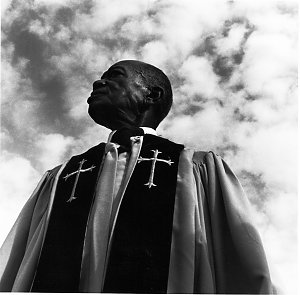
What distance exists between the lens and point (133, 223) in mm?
3215

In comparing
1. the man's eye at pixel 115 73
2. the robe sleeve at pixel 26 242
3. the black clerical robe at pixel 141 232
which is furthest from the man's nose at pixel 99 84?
the robe sleeve at pixel 26 242

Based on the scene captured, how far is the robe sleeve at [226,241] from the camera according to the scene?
9.62 ft

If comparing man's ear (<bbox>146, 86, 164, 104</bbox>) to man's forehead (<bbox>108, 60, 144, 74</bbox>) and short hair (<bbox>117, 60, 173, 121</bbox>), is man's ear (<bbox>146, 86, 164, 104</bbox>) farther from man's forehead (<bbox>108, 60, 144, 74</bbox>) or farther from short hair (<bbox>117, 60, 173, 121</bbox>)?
man's forehead (<bbox>108, 60, 144, 74</bbox>)

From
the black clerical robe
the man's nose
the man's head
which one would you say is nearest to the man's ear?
the man's head

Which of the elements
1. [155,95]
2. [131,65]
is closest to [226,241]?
[155,95]

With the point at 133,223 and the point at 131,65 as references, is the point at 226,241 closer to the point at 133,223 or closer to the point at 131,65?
the point at 133,223

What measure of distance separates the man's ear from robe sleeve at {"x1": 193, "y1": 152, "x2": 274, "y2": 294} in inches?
33.8

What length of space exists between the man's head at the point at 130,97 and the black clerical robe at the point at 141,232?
0.30m

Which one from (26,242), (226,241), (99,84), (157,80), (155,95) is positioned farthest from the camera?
(157,80)

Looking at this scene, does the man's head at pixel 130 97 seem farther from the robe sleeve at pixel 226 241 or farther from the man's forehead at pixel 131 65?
the robe sleeve at pixel 226 241

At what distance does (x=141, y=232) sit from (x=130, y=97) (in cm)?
119

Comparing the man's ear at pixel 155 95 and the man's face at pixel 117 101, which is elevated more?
the man's ear at pixel 155 95

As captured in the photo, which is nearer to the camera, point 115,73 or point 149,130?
point 149,130

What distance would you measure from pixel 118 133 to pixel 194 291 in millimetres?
1303
